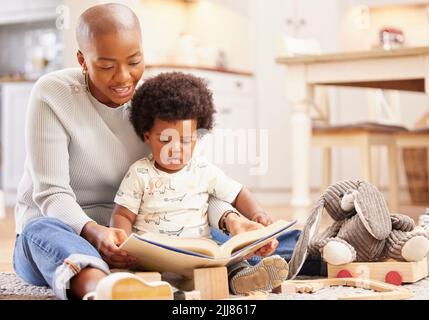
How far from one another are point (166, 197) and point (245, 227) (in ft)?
0.36

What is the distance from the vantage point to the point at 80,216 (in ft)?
2.88

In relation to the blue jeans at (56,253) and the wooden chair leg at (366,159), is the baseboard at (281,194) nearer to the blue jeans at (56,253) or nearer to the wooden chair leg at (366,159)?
the wooden chair leg at (366,159)

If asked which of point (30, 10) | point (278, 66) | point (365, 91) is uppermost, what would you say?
point (30, 10)

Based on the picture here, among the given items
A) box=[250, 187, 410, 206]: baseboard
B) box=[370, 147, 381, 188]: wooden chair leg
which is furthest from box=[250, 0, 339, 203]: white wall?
box=[370, 147, 381, 188]: wooden chair leg

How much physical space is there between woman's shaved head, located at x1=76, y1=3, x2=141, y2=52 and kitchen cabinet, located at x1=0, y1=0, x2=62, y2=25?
11.2 ft

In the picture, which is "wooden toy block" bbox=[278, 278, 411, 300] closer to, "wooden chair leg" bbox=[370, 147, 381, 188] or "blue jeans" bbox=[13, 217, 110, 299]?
"blue jeans" bbox=[13, 217, 110, 299]

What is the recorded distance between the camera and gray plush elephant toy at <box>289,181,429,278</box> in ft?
3.20

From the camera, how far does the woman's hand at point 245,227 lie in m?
0.87

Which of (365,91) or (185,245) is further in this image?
(365,91)

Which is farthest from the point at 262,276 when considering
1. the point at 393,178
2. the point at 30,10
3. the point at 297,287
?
the point at 30,10

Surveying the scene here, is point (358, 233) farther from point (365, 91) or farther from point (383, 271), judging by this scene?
point (365, 91)

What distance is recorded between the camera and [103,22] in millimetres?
865

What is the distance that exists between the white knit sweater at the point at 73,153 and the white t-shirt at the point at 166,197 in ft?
0.11

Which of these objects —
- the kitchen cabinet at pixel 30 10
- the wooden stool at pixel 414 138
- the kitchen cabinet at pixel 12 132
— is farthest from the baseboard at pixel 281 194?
the kitchen cabinet at pixel 30 10
